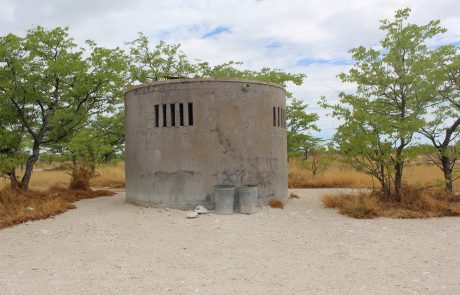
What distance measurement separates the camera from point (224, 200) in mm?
9672

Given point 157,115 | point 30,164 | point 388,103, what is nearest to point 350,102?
point 388,103

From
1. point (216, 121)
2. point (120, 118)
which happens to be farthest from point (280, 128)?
point (120, 118)

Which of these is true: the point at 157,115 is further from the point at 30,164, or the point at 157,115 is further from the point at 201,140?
the point at 30,164

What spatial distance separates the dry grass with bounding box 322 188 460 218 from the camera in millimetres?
9367

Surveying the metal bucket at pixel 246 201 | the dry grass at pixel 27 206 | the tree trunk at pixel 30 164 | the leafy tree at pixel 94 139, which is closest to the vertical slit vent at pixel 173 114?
the metal bucket at pixel 246 201

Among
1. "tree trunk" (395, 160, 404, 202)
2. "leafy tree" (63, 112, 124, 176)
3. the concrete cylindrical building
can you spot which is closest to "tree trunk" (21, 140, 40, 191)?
"leafy tree" (63, 112, 124, 176)

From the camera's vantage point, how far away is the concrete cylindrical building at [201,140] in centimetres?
1008

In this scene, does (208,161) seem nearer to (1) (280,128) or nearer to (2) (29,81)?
(1) (280,128)

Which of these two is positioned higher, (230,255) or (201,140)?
(201,140)

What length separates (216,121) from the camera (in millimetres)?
10125

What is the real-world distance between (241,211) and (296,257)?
3.56 m

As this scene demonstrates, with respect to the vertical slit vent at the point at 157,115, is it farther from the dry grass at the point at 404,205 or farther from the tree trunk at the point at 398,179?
the tree trunk at the point at 398,179

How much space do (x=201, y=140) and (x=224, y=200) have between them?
1593 mm

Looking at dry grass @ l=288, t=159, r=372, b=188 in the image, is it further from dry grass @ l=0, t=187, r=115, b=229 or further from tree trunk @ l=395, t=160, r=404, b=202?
dry grass @ l=0, t=187, r=115, b=229
